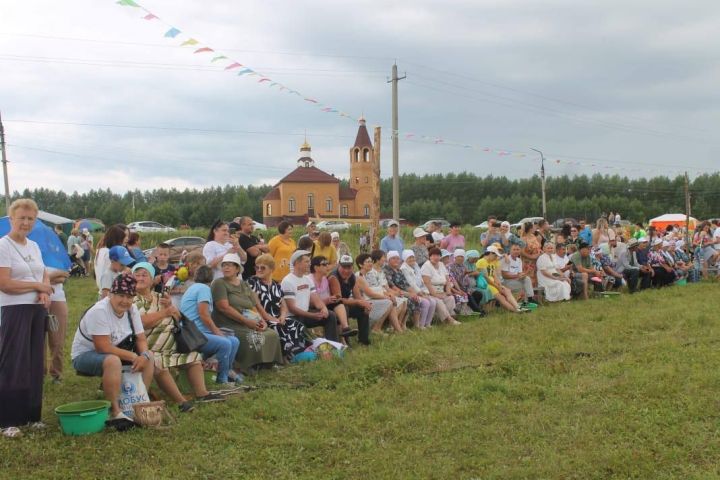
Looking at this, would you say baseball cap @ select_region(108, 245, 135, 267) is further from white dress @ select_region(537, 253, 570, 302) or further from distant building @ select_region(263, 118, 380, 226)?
distant building @ select_region(263, 118, 380, 226)

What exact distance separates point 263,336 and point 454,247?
20.2 ft

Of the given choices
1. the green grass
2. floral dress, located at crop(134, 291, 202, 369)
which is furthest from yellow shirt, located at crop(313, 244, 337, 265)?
floral dress, located at crop(134, 291, 202, 369)

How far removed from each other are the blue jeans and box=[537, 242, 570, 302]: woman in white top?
24.0ft

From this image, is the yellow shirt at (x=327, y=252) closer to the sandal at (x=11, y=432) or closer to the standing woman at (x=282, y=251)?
the standing woman at (x=282, y=251)

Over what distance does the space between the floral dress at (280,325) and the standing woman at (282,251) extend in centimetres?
126

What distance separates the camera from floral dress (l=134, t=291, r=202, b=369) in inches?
231

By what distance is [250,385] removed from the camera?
6520 millimetres

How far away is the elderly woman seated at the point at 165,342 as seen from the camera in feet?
19.0

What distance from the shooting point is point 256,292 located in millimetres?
7734

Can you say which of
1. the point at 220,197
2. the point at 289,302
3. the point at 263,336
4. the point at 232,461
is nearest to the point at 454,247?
the point at 289,302

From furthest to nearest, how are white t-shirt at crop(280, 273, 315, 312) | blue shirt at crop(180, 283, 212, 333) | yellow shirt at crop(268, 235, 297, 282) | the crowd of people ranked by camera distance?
yellow shirt at crop(268, 235, 297, 282), white t-shirt at crop(280, 273, 315, 312), blue shirt at crop(180, 283, 212, 333), the crowd of people

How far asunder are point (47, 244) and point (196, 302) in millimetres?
1526

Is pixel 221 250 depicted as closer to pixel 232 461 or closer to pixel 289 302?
pixel 289 302

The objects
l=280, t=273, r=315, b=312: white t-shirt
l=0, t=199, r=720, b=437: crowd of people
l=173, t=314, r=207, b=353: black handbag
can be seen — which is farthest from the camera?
l=280, t=273, r=315, b=312: white t-shirt
